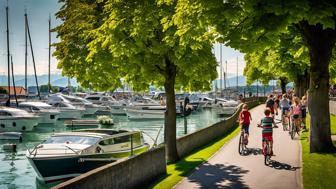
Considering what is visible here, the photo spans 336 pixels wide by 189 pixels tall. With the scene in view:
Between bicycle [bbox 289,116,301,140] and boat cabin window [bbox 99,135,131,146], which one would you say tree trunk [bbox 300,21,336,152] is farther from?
boat cabin window [bbox 99,135,131,146]

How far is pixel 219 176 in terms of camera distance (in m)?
14.8

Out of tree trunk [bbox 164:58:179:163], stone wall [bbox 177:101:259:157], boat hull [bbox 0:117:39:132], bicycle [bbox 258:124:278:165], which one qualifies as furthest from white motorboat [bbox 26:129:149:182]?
boat hull [bbox 0:117:39:132]

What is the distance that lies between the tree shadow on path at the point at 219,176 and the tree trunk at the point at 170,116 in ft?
13.6

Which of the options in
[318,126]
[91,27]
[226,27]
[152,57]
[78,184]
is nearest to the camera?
[78,184]

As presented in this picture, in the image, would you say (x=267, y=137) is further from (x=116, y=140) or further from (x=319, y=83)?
(x=116, y=140)

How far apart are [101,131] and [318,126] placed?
41.1 ft

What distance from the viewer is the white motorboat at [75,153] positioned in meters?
19.4

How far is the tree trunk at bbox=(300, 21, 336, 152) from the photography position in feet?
52.3

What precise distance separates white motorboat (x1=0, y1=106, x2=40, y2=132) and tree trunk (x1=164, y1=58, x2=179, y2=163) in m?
31.3

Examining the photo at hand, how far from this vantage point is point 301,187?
40.1ft

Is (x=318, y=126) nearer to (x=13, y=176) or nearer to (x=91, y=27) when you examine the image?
(x=91, y=27)

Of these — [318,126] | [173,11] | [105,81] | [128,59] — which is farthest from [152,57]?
[318,126]

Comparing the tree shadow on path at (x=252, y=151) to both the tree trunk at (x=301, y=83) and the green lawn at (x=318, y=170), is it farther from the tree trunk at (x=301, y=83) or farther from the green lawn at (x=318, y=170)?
the tree trunk at (x=301, y=83)

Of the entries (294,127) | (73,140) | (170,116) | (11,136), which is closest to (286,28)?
(170,116)
